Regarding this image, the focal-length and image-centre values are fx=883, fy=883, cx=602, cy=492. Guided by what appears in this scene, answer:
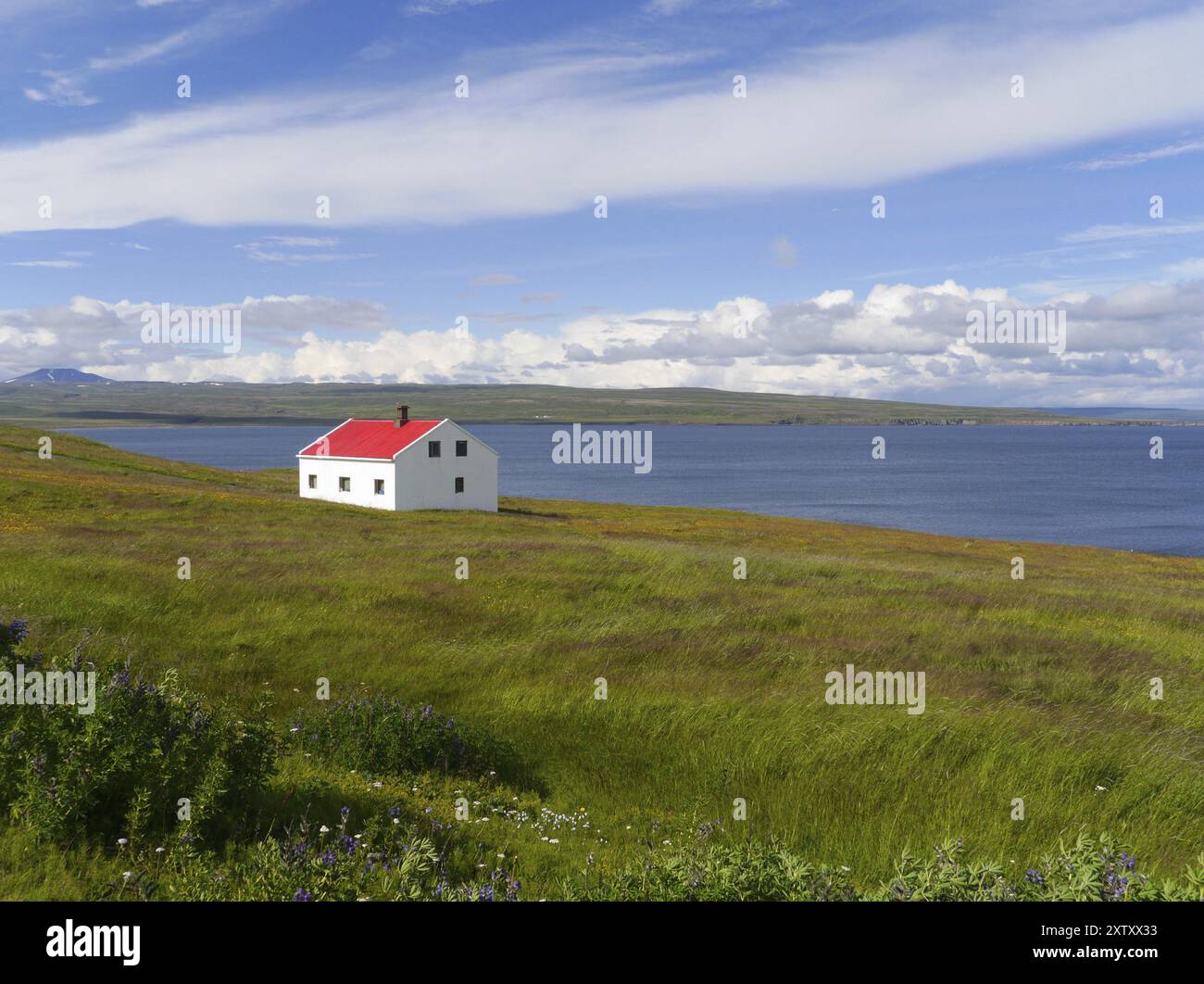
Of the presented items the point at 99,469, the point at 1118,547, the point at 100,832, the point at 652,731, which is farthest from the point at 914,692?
the point at 1118,547

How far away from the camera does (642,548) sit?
29.2 meters

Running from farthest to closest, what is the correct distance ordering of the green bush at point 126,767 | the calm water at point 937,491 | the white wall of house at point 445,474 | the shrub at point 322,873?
the calm water at point 937,491 → the white wall of house at point 445,474 → the green bush at point 126,767 → the shrub at point 322,873

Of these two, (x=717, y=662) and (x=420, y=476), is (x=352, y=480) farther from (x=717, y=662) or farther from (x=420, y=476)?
(x=717, y=662)

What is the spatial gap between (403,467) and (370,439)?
19.0ft

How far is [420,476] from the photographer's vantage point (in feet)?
194

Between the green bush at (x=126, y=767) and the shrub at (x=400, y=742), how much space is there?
67.5 inches

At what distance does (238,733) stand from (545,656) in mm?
6765

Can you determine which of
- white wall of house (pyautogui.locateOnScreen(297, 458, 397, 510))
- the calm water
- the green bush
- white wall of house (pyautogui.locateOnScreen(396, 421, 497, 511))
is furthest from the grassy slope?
the calm water

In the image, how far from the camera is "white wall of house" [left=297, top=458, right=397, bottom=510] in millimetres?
58219

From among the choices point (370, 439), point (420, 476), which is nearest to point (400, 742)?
point (420, 476)

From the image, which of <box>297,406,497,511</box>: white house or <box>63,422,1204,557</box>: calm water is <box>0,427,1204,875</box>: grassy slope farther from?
<box>63,422,1204,557</box>: calm water

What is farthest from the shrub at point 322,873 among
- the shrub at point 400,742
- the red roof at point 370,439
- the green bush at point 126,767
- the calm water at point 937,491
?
the calm water at point 937,491

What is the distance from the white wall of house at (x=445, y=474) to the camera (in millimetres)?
58469

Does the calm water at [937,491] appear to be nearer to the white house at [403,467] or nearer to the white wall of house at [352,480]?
the white house at [403,467]
